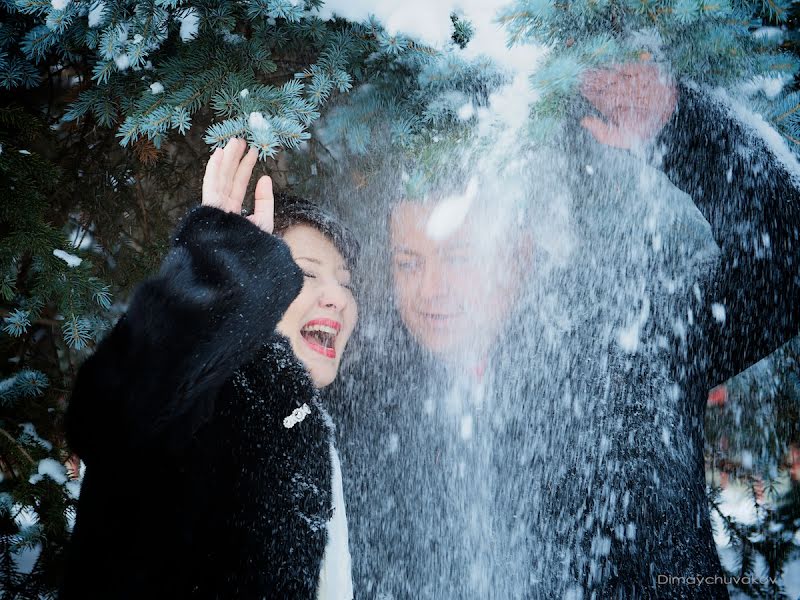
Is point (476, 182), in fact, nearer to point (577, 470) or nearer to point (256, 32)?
point (256, 32)

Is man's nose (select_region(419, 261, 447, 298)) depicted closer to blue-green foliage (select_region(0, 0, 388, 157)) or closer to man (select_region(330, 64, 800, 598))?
man (select_region(330, 64, 800, 598))

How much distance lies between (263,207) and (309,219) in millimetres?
531

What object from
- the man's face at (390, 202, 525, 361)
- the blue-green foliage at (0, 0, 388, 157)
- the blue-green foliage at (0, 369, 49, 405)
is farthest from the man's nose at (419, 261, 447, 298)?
the blue-green foliage at (0, 369, 49, 405)

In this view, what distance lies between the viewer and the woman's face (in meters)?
2.26

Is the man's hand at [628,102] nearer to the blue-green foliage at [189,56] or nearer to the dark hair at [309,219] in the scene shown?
the blue-green foliage at [189,56]

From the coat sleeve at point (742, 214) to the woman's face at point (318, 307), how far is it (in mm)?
1451

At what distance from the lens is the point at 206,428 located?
68.0 inches

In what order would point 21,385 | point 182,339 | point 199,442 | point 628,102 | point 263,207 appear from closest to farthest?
point 182,339 → point 199,442 → point 263,207 → point 628,102 → point 21,385

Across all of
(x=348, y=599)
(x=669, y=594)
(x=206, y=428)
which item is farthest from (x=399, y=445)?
(x=669, y=594)

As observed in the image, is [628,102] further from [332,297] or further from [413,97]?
[332,297]

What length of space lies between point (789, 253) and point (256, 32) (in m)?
2.10

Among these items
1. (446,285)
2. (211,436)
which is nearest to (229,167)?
(211,436)

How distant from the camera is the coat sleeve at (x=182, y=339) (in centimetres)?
140

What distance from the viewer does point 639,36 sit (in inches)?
66.2
